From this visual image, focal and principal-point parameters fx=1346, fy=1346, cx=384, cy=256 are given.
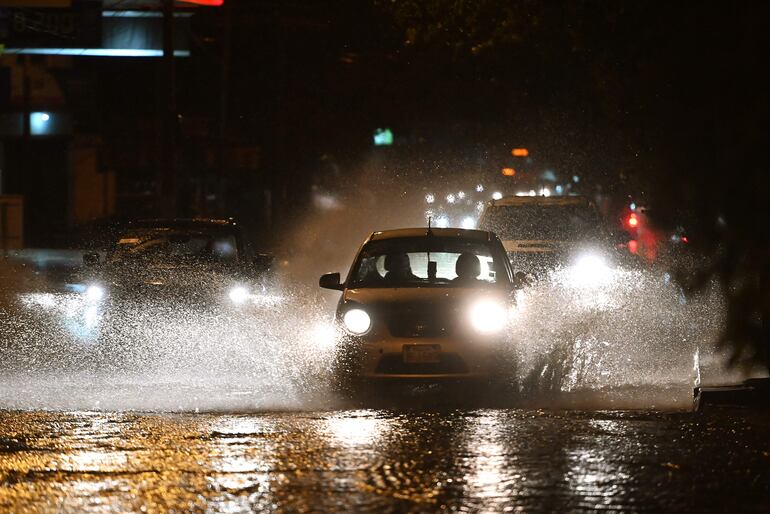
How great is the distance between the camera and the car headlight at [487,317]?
1156 cm

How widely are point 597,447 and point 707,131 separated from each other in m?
3.08

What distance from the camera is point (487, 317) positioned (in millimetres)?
11625

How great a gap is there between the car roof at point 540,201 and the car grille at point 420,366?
8.00 metres

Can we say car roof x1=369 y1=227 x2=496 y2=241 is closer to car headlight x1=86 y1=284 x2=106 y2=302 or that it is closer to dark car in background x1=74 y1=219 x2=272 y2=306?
dark car in background x1=74 y1=219 x2=272 y2=306

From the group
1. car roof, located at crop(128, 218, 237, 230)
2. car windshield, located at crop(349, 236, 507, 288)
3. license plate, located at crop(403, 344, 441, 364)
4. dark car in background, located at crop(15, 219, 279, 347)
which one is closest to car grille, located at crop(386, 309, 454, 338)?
license plate, located at crop(403, 344, 441, 364)

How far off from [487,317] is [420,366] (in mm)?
746

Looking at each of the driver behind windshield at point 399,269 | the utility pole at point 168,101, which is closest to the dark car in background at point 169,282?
the driver behind windshield at point 399,269

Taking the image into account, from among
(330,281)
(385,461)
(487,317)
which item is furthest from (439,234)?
(385,461)

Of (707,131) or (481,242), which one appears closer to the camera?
(707,131)

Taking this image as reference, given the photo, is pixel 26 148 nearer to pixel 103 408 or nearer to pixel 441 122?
pixel 441 122

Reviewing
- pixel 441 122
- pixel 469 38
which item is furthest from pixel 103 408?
pixel 441 122

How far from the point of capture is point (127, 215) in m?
42.4

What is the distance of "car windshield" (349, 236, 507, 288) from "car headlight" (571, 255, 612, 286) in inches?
188

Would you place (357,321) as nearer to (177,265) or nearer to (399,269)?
(399,269)
